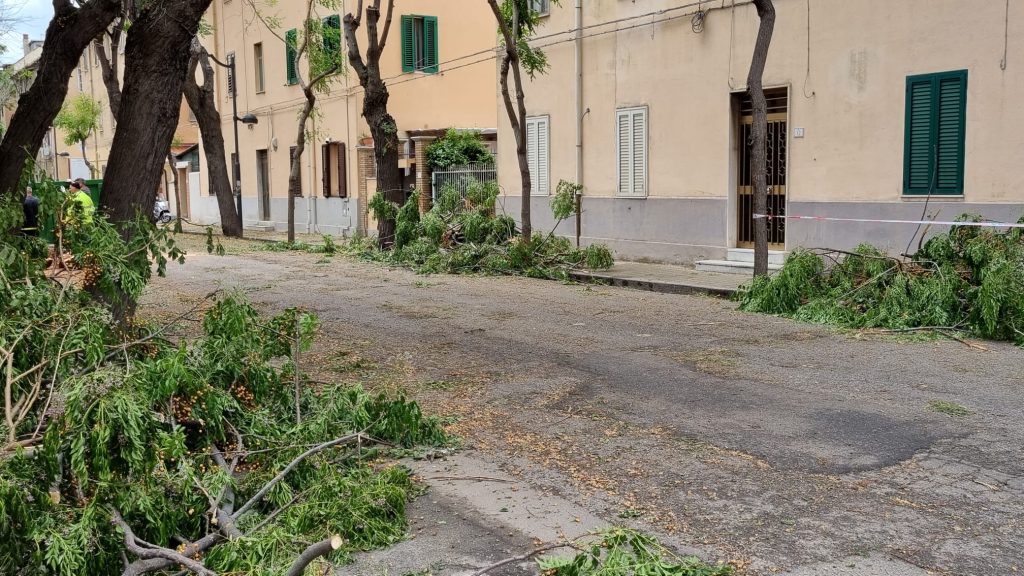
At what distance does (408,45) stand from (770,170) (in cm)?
1473

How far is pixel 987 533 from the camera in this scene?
16.1ft

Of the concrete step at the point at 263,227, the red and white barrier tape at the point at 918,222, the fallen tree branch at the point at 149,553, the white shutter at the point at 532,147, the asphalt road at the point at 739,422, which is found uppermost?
the white shutter at the point at 532,147

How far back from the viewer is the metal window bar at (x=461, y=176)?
82.6 ft

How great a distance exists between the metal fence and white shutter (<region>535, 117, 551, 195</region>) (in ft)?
10.3

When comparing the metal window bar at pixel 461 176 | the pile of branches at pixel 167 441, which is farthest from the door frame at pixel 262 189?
the pile of branches at pixel 167 441

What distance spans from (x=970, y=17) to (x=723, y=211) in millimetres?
5107

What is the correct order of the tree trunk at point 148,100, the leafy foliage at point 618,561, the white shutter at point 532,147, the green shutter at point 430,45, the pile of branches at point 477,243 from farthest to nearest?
the green shutter at point 430,45
the white shutter at point 532,147
the pile of branches at point 477,243
the tree trunk at point 148,100
the leafy foliage at point 618,561

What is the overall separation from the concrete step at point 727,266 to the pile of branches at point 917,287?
3.43 metres

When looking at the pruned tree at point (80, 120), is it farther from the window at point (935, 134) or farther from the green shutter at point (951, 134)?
the green shutter at point (951, 134)

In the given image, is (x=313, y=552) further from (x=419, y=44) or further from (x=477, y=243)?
(x=419, y=44)

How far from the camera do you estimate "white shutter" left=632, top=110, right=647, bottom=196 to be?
18689 millimetres

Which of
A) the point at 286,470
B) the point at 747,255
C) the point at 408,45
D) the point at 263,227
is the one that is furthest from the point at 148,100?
the point at 263,227

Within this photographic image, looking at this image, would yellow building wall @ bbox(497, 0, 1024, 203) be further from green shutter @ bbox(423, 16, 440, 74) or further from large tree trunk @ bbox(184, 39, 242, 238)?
large tree trunk @ bbox(184, 39, 242, 238)

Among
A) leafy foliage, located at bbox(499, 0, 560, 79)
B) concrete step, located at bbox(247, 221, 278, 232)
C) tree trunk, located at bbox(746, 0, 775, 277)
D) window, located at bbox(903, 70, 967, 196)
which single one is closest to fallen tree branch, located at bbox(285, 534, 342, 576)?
tree trunk, located at bbox(746, 0, 775, 277)
